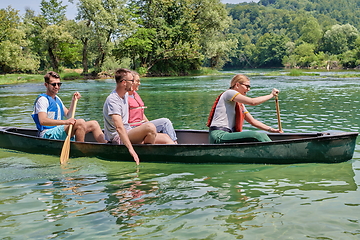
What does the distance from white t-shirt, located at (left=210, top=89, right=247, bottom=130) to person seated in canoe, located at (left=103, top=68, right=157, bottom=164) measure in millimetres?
997

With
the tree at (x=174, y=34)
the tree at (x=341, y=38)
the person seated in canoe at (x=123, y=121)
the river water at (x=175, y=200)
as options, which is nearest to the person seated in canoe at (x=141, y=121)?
the person seated in canoe at (x=123, y=121)

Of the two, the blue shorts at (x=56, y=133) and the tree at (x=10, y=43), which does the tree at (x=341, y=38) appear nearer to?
the tree at (x=10, y=43)

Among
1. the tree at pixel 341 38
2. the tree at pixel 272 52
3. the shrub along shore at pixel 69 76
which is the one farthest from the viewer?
the tree at pixel 272 52

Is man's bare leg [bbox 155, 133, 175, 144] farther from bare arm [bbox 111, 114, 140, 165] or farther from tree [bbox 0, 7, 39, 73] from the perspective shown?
tree [bbox 0, 7, 39, 73]

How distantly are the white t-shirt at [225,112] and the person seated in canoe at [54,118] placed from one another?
2175 mm

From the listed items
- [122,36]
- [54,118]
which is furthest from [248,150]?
[122,36]

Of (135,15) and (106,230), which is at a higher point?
→ (135,15)

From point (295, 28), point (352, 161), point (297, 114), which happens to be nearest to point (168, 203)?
point (352, 161)

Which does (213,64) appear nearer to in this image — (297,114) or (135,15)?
(135,15)

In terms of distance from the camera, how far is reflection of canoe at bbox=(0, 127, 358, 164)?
5.62 meters

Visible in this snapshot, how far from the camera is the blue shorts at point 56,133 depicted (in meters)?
6.98

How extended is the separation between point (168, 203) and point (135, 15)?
44089 millimetres

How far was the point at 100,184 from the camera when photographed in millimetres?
5215

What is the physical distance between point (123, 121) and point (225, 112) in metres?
1.63
